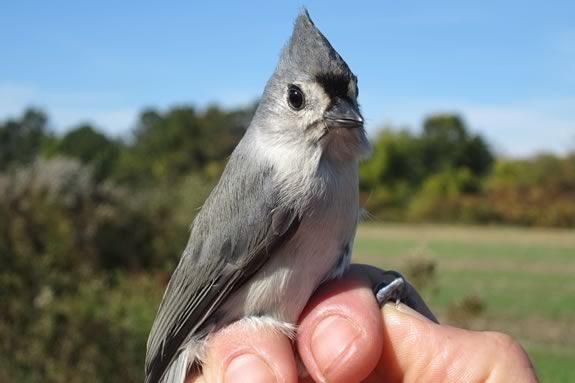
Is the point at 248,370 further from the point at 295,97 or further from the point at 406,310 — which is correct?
the point at 295,97

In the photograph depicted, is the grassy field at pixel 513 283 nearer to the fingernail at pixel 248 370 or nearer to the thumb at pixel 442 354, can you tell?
the thumb at pixel 442 354

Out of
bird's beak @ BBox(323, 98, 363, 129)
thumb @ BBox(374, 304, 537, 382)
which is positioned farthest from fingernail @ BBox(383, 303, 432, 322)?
bird's beak @ BBox(323, 98, 363, 129)

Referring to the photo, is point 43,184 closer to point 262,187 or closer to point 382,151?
point 262,187

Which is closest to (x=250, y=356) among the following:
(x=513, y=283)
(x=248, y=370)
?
(x=248, y=370)

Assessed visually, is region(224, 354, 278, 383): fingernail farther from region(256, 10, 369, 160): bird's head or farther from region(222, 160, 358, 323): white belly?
region(256, 10, 369, 160): bird's head

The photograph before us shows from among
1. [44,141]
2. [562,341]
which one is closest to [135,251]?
[562,341]
